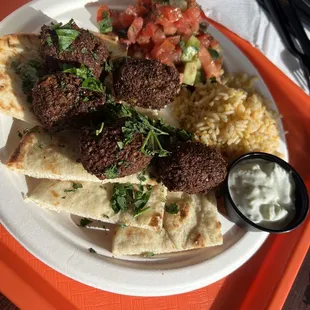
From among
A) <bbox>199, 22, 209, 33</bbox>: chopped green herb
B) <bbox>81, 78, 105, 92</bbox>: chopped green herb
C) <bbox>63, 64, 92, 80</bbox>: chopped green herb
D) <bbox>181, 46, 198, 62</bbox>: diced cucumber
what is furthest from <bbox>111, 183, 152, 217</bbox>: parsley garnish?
<bbox>199, 22, 209, 33</bbox>: chopped green herb

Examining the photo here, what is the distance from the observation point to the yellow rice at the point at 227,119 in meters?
3.22

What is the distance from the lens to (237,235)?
3102 millimetres

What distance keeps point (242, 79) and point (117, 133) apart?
1.75 m

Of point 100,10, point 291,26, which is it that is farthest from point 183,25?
point 291,26

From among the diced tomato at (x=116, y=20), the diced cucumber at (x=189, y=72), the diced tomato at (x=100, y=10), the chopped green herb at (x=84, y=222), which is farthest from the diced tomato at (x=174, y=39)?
the chopped green herb at (x=84, y=222)

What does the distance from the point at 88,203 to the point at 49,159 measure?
415mm

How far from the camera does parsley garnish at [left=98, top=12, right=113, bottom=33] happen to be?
11.4 ft

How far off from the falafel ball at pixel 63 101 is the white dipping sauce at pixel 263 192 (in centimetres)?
124

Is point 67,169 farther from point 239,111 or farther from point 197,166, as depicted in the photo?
point 239,111

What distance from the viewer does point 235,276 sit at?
3156mm

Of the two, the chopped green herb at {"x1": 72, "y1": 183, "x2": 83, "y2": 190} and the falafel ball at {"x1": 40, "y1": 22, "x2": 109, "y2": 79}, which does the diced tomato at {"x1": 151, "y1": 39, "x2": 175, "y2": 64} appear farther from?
the chopped green herb at {"x1": 72, "y1": 183, "x2": 83, "y2": 190}

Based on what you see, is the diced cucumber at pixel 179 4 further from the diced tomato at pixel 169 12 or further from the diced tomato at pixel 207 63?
the diced tomato at pixel 207 63

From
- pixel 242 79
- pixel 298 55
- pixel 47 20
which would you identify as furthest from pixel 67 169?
pixel 298 55

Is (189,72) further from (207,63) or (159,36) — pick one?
(159,36)
